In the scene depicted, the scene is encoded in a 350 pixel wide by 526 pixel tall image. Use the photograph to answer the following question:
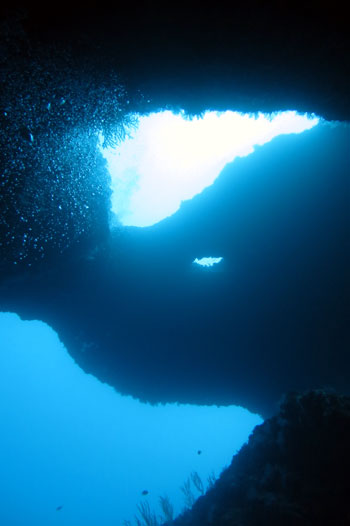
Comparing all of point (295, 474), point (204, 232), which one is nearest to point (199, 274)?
point (204, 232)

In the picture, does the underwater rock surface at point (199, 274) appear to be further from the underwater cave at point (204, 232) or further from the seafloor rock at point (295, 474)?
the seafloor rock at point (295, 474)

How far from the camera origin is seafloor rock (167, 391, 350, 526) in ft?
17.2

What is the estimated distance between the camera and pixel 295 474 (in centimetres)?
578

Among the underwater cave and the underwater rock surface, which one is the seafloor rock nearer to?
the underwater cave

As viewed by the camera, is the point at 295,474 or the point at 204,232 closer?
the point at 295,474

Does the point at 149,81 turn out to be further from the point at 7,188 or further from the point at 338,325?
the point at 338,325

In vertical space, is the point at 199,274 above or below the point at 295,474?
above

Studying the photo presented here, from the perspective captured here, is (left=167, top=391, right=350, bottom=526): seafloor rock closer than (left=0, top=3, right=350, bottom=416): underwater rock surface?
Yes

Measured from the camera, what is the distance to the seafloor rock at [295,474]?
5242 millimetres

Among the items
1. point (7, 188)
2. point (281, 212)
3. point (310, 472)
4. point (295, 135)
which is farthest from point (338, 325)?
point (7, 188)

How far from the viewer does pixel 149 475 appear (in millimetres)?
84062

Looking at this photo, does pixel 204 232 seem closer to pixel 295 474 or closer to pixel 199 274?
pixel 199 274

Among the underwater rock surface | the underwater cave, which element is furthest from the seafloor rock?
the underwater rock surface

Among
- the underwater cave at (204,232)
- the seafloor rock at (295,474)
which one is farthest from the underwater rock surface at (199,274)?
the seafloor rock at (295,474)
